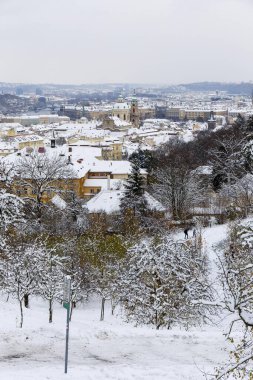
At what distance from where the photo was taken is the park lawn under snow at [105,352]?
1077 centimetres

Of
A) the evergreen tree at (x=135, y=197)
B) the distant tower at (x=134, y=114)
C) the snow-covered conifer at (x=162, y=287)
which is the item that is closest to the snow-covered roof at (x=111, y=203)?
the evergreen tree at (x=135, y=197)

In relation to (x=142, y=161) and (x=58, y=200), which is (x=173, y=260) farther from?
(x=142, y=161)

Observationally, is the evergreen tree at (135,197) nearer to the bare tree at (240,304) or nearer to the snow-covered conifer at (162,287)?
the bare tree at (240,304)

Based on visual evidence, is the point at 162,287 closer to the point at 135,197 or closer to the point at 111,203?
the point at 135,197

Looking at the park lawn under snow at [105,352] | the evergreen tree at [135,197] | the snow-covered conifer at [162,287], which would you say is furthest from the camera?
the evergreen tree at [135,197]

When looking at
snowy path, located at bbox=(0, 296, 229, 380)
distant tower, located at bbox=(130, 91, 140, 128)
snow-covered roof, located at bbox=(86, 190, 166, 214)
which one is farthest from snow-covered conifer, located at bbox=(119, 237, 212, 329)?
distant tower, located at bbox=(130, 91, 140, 128)

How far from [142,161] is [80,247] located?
34701mm

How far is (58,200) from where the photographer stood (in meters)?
39.8

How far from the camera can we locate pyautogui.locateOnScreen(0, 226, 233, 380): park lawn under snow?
10.8 metres

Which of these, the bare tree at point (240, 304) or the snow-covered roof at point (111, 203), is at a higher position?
the bare tree at point (240, 304)

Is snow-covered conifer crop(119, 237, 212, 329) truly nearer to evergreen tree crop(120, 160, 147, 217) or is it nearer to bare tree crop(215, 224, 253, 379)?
bare tree crop(215, 224, 253, 379)

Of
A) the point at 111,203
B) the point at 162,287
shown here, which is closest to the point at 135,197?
the point at 111,203

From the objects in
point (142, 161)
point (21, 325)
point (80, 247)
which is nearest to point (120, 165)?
point (142, 161)

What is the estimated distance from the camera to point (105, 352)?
12.2 metres
